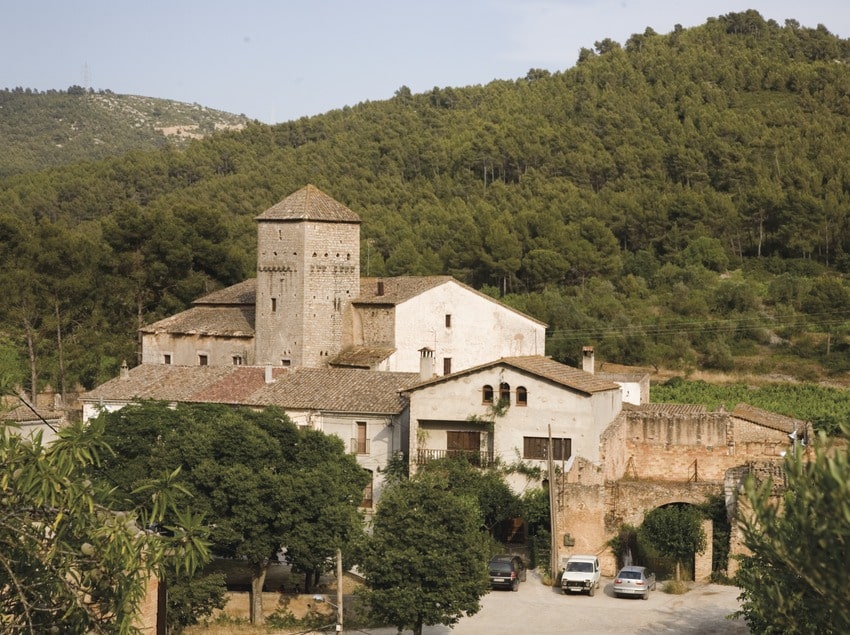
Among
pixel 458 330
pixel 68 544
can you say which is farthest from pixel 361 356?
pixel 68 544

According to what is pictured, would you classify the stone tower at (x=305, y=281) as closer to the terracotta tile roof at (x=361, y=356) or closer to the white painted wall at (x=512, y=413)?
the terracotta tile roof at (x=361, y=356)

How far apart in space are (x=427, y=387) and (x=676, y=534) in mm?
7804

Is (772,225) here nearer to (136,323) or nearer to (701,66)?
(701,66)

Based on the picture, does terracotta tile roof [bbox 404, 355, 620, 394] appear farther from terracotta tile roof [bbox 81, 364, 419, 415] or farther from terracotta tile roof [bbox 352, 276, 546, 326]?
terracotta tile roof [bbox 352, 276, 546, 326]

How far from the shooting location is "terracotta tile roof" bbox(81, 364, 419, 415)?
119 ft

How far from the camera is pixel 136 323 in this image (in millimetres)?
56750

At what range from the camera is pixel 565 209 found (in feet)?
258

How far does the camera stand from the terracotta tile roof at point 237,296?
159 feet

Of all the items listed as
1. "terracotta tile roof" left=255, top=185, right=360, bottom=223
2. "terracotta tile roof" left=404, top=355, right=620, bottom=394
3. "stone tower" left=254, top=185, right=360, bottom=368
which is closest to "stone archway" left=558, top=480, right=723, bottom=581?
"terracotta tile roof" left=404, top=355, right=620, bottom=394

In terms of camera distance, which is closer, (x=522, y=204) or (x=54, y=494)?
(x=54, y=494)

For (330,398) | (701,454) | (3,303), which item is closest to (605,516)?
(701,454)

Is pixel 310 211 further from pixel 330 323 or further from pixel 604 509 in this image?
pixel 604 509

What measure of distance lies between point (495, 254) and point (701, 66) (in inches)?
1838

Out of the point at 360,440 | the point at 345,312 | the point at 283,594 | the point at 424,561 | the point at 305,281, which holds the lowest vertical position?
the point at 283,594
